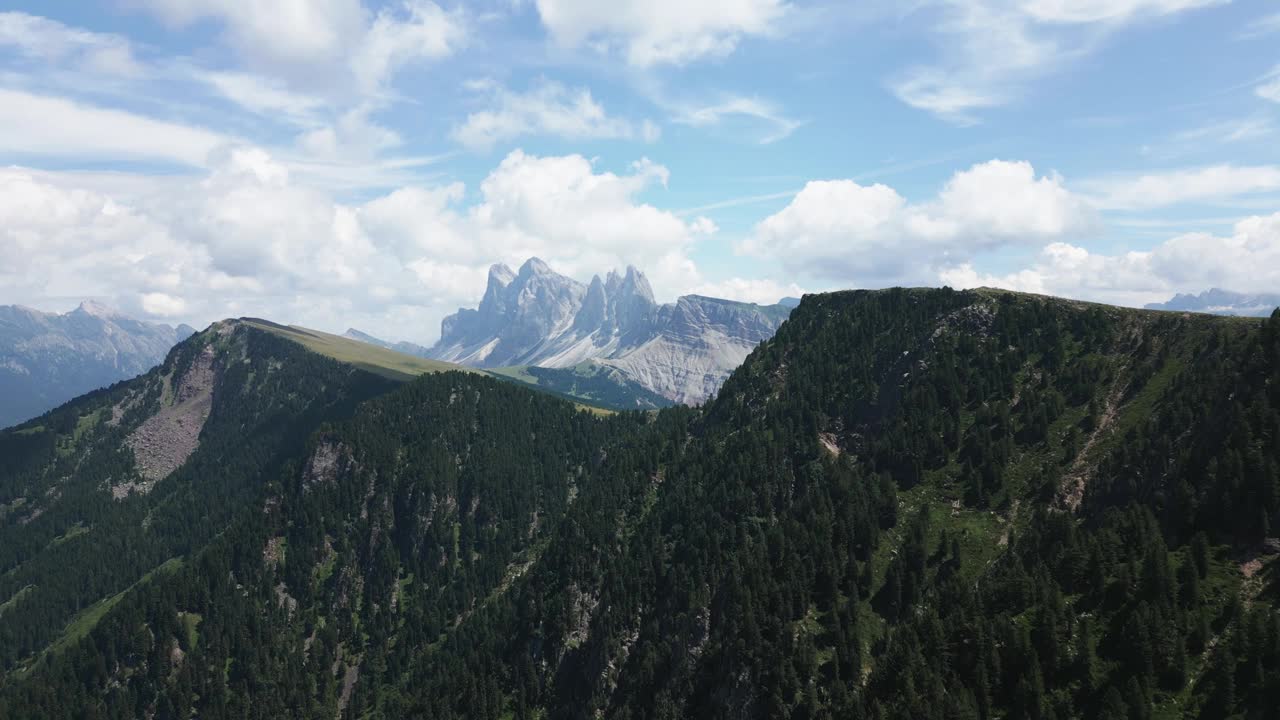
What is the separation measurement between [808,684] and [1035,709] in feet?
133

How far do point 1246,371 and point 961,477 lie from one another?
181 ft

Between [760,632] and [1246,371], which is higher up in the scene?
[1246,371]

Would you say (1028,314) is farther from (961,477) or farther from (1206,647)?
(1206,647)

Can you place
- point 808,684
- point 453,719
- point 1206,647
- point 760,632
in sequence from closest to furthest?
point 1206,647 < point 808,684 < point 760,632 < point 453,719

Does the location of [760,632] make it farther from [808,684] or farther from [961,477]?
[961,477]

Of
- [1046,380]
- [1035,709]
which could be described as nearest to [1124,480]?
[1046,380]

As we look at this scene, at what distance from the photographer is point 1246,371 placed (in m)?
131

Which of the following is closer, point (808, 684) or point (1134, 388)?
point (808, 684)

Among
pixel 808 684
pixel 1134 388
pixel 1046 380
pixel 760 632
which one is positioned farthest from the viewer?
pixel 1046 380

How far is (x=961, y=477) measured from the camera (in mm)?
162500

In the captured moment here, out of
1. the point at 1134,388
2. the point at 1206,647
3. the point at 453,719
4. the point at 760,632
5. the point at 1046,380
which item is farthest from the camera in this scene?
the point at 453,719

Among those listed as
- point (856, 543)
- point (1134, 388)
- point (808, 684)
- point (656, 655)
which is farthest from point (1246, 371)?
point (656, 655)

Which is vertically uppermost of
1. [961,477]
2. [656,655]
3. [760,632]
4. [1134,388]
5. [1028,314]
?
Result: [1028,314]

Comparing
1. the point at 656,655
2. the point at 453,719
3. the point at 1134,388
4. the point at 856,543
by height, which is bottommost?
the point at 453,719
